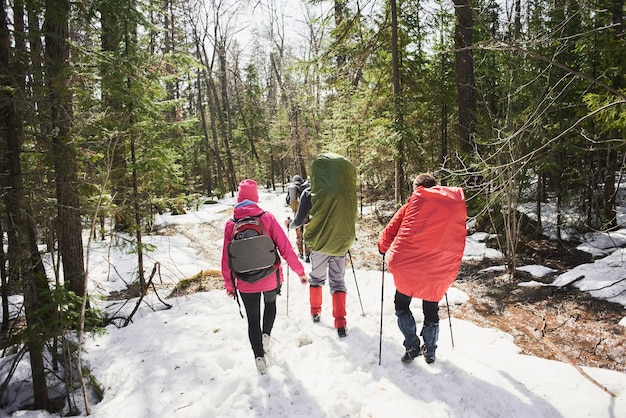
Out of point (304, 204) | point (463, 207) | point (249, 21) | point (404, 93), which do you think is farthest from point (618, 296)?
point (249, 21)

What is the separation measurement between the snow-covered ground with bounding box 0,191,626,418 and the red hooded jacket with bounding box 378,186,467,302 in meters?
0.43

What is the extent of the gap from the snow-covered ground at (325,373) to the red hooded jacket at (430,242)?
43 cm

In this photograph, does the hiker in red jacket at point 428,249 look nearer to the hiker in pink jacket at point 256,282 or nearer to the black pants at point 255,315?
Result: the hiker in pink jacket at point 256,282

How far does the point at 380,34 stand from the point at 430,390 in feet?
31.7

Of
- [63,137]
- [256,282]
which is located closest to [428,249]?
[256,282]

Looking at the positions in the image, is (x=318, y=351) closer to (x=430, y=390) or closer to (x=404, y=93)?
(x=430, y=390)

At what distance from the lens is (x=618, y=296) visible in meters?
5.30

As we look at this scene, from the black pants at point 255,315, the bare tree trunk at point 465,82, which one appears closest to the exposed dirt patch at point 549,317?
the black pants at point 255,315

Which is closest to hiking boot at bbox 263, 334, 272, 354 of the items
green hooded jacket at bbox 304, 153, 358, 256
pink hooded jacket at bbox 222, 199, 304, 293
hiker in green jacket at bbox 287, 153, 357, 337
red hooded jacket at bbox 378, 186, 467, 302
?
pink hooded jacket at bbox 222, 199, 304, 293

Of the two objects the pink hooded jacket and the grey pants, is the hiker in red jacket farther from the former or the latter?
the pink hooded jacket

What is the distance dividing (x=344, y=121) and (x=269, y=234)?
10.4 m

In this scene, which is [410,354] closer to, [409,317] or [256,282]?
[409,317]

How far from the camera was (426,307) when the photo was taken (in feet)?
11.9

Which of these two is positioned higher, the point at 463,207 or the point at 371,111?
the point at 371,111
